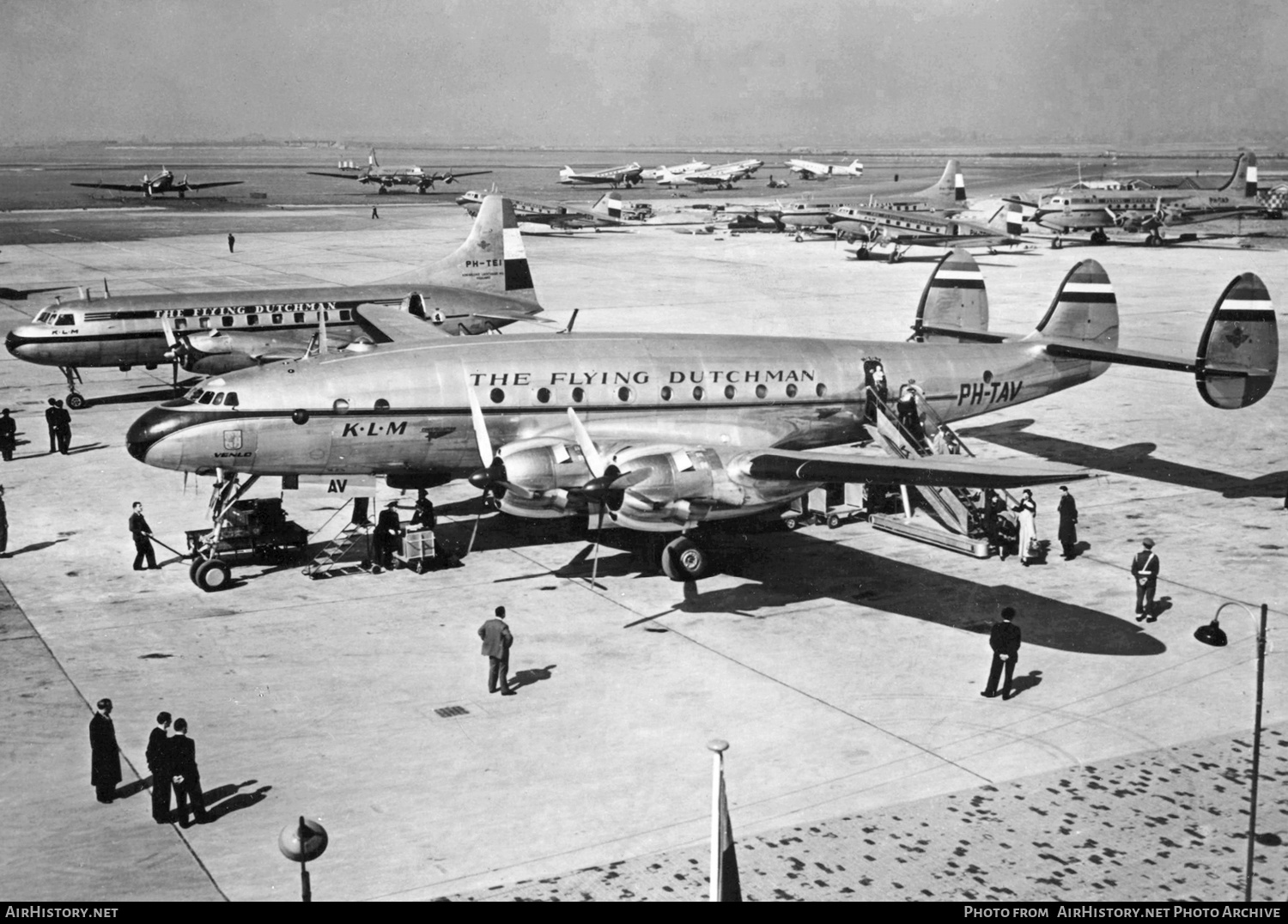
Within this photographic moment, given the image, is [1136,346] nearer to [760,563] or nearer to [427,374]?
[760,563]

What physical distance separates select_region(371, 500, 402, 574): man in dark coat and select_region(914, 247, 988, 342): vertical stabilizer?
14495mm

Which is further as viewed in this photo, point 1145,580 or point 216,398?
point 216,398

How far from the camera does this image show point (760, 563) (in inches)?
923

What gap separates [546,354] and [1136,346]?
29.5m

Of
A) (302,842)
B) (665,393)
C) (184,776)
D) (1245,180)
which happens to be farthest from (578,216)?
(302,842)

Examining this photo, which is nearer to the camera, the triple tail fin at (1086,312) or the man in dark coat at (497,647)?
the man in dark coat at (497,647)

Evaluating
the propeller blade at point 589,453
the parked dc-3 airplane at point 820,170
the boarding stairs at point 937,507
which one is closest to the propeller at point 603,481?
the propeller blade at point 589,453

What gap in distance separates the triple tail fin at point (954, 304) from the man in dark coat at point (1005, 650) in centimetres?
1446

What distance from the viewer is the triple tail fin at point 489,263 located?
4144cm

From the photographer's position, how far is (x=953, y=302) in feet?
101

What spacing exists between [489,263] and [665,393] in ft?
63.3

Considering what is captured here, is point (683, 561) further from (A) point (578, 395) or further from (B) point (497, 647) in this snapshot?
(B) point (497, 647)

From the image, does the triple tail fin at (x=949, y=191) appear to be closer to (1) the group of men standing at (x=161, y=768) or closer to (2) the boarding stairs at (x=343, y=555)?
(2) the boarding stairs at (x=343, y=555)

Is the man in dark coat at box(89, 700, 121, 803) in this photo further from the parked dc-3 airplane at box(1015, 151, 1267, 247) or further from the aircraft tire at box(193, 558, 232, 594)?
the parked dc-3 airplane at box(1015, 151, 1267, 247)
